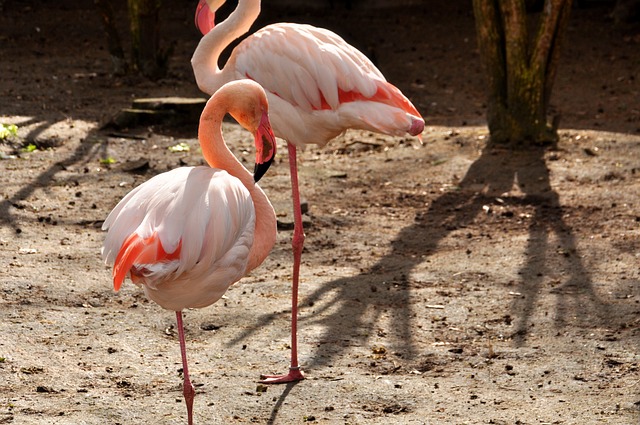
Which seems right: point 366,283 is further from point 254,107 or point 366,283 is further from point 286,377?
point 254,107

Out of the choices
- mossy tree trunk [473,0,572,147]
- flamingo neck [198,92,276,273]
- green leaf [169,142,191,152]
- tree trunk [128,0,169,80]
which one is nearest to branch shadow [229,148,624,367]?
mossy tree trunk [473,0,572,147]

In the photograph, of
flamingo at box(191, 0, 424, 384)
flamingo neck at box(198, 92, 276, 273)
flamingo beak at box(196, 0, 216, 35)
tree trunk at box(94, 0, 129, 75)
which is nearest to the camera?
flamingo neck at box(198, 92, 276, 273)

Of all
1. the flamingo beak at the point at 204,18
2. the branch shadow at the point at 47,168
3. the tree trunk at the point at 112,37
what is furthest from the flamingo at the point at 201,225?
the tree trunk at the point at 112,37

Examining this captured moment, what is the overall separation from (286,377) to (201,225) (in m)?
1.12

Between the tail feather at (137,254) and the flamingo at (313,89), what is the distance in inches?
54.0

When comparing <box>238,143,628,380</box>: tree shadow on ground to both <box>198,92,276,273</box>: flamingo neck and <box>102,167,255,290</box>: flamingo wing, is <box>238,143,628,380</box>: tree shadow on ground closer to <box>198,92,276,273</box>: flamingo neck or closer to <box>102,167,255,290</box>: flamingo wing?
<box>198,92,276,273</box>: flamingo neck

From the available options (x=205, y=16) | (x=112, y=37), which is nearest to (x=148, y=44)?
(x=112, y=37)

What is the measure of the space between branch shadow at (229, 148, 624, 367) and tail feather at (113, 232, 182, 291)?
1.35 metres

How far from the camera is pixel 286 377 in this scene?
4438mm

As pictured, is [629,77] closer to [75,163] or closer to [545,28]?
[545,28]

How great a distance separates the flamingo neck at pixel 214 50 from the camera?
5.34m

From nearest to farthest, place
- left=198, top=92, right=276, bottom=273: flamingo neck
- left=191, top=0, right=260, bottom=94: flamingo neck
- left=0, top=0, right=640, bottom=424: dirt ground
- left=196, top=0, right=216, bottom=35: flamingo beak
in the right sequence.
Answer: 1. left=198, top=92, right=276, bottom=273: flamingo neck
2. left=0, top=0, right=640, bottom=424: dirt ground
3. left=191, top=0, right=260, bottom=94: flamingo neck
4. left=196, top=0, right=216, bottom=35: flamingo beak

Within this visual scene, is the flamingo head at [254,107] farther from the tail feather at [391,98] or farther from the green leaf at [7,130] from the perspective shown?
the green leaf at [7,130]

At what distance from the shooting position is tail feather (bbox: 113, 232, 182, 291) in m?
3.46
